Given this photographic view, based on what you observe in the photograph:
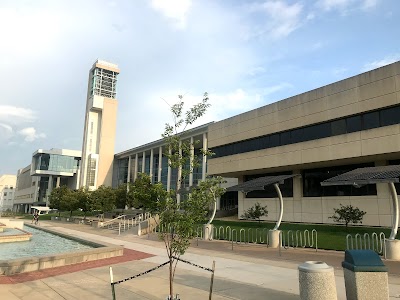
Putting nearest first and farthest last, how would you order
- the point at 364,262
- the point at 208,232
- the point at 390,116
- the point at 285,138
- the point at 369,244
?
the point at 364,262
the point at 369,244
the point at 208,232
the point at 390,116
the point at 285,138

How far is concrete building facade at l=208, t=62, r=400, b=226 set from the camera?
86.3 feet

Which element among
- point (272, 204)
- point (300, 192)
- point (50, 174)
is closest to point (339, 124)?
point (300, 192)

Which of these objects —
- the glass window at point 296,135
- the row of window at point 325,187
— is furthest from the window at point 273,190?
the glass window at point 296,135

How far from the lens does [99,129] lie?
319 ft

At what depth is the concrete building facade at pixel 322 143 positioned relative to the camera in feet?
86.3

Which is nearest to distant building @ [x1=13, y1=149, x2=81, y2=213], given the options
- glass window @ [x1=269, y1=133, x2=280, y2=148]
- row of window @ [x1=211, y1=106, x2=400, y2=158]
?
row of window @ [x1=211, y1=106, x2=400, y2=158]

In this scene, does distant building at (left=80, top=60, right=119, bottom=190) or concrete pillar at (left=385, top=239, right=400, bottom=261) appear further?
distant building at (left=80, top=60, right=119, bottom=190)

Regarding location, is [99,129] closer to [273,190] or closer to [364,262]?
[273,190]

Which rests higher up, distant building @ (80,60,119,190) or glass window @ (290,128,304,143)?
distant building @ (80,60,119,190)

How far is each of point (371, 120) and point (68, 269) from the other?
2430cm

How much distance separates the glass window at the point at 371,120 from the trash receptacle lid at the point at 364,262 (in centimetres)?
2185

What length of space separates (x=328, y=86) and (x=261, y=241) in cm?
1594

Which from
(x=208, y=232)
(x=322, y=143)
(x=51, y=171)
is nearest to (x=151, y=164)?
(x=51, y=171)

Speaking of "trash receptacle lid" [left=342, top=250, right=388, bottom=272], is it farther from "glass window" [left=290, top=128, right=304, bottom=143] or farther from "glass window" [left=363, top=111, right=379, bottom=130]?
"glass window" [left=290, top=128, right=304, bottom=143]
